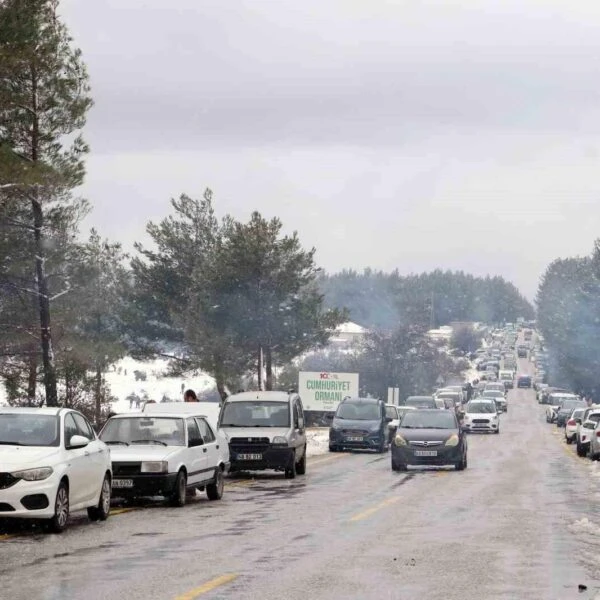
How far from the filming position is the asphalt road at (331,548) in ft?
37.4

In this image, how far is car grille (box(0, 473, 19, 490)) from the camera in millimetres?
16141

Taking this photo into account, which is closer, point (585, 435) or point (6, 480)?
point (6, 480)

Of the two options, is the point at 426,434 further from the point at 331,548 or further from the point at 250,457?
the point at 331,548

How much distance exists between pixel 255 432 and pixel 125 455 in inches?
339

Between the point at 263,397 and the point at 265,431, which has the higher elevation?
the point at 263,397

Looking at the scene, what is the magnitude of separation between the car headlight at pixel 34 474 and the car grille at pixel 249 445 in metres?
12.8

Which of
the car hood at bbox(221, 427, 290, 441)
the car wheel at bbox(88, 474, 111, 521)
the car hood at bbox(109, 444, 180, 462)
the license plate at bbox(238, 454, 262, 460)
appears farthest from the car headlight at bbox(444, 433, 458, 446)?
the car wheel at bbox(88, 474, 111, 521)

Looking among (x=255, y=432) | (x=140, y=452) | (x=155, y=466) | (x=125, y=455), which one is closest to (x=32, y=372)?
(x=255, y=432)

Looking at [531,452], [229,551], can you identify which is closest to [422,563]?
[229,551]

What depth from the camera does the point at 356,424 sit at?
1742 inches

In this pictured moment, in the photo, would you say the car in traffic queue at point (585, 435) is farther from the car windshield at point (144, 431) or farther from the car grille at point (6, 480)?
the car grille at point (6, 480)

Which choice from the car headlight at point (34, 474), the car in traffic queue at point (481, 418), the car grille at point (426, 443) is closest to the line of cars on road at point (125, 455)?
the car headlight at point (34, 474)

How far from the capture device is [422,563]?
43.8ft

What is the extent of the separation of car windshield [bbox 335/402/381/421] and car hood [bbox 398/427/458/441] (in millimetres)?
11423
